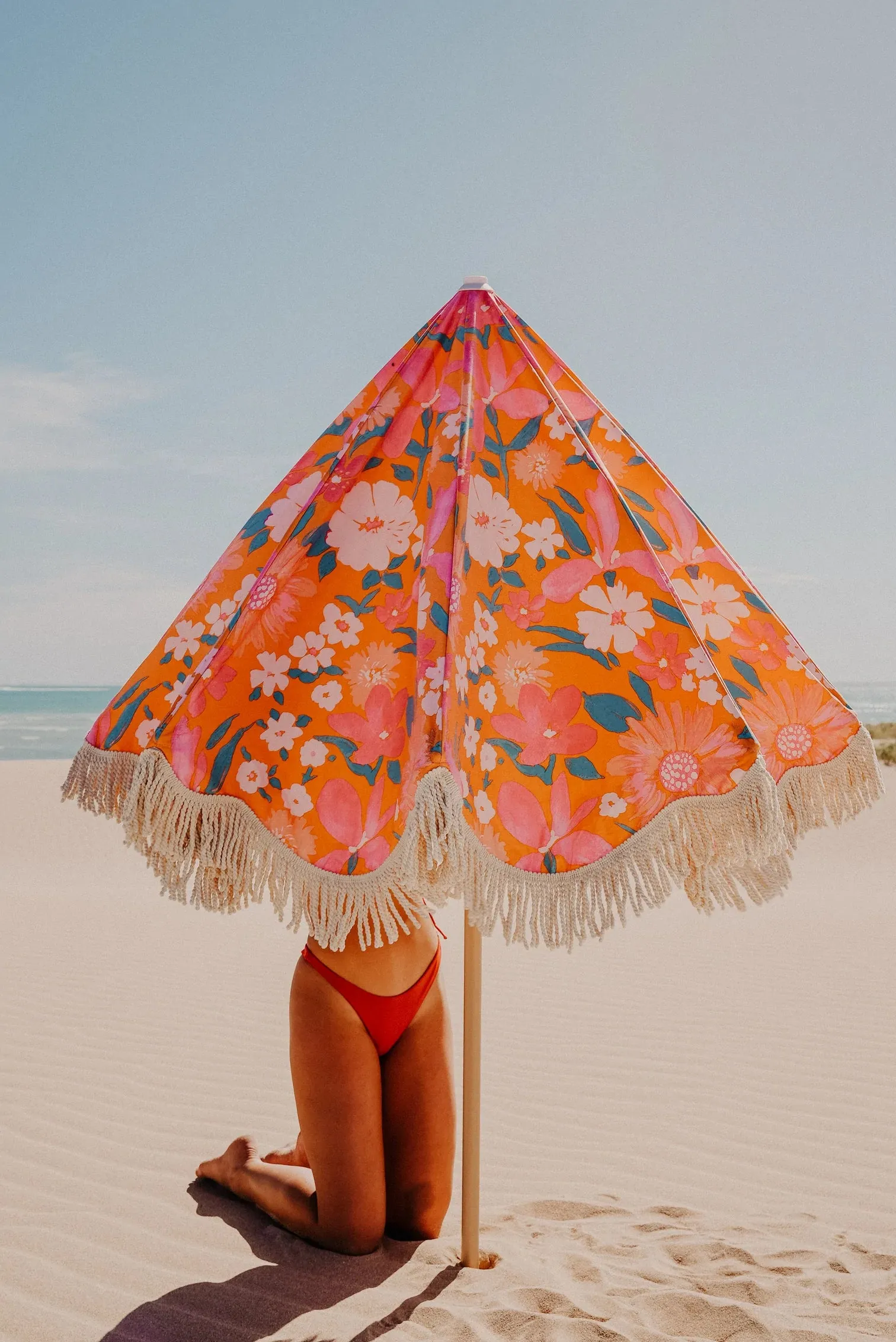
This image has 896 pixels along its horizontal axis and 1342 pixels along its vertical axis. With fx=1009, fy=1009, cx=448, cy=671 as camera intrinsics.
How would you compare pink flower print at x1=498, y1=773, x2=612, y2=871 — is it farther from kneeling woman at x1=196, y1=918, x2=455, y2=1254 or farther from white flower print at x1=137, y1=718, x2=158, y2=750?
→ white flower print at x1=137, y1=718, x2=158, y2=750

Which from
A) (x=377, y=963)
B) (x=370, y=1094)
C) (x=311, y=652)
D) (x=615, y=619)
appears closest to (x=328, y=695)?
(x=311, y=652)

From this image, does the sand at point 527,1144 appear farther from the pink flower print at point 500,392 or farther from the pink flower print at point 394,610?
the pink flower print at point 500,392

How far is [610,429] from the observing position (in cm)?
257

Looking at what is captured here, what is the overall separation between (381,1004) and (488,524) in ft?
4.58

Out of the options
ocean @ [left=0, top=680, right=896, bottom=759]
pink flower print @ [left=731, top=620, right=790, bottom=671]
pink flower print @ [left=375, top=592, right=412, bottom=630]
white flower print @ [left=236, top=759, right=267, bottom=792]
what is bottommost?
white flower print @ [left=236, top=759, right=267, bottom=792]

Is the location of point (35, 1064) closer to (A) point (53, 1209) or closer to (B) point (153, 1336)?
(A) point (53, 1209)

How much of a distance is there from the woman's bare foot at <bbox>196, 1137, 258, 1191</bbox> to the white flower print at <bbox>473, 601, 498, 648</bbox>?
82.5 inches

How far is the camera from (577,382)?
261cm

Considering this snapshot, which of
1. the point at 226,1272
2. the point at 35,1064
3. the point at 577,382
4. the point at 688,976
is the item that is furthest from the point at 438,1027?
the point at 688,976

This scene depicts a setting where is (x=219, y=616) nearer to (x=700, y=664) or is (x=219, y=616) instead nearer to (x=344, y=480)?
(x=344, y=480)

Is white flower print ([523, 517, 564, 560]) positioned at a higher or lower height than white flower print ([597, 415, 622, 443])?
lower

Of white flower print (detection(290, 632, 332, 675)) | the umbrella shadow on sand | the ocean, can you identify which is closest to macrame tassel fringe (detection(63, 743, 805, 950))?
white flower print (detection(290, 632, 332, 675))

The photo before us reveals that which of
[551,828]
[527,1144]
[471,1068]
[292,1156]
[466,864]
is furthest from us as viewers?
[527,1144]

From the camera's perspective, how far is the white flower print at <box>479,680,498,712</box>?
2332 mm
